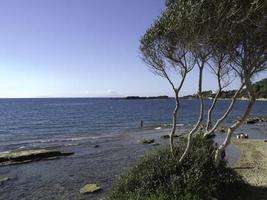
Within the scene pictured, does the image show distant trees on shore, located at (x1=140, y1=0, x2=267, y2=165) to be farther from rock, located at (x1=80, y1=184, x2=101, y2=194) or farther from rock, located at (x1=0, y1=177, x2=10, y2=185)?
rock, located at (x1=0, y1=177, x2=10, y2=185)

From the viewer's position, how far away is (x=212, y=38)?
1295 cm

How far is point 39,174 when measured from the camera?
2450 cm

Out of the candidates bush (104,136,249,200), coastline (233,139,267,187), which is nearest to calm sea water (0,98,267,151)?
coastline (233,139,267,187)

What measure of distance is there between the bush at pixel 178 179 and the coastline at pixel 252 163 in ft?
11.3

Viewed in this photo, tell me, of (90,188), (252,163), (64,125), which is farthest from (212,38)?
(64,125)

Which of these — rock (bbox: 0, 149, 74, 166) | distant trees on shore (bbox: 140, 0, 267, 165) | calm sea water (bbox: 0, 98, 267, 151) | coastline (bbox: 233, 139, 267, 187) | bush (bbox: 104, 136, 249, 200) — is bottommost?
calm sea water (bbox: 0, 98, 267, 151)

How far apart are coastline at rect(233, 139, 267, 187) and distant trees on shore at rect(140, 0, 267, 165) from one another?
5577mm

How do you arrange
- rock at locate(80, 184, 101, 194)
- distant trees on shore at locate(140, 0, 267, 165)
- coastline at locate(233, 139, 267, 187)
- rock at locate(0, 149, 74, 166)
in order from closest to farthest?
distant trees on shore at locate(140, 0, 267, 165) → coastline at locate(233, 139, 267, 187) → rock at locate(80, 184, 101, 194) → rock at locate(0, 149, 74, 166)

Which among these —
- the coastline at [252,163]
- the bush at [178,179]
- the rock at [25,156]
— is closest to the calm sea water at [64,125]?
the rock at [25,156]

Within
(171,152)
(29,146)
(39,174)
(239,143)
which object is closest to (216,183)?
(171,152)

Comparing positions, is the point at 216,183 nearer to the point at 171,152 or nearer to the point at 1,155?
the point at 171,152

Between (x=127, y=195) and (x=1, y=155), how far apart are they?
20.7 metres

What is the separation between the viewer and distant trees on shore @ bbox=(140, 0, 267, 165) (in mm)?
12383

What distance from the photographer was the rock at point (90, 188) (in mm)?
19325
